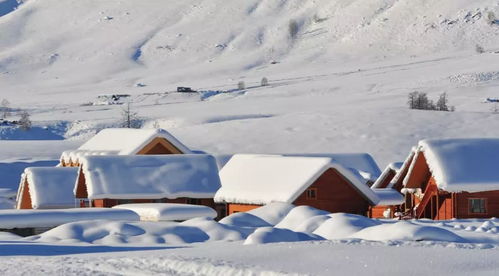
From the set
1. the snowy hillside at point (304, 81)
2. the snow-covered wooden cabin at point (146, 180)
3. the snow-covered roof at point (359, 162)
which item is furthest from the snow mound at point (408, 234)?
the snowy hillside at point (304, 81)

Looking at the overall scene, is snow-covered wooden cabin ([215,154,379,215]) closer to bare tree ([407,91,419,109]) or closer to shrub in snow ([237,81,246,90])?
bare tree ([407,91,419,109])

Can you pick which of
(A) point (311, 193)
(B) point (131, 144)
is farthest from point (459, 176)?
(B) point (131, 144)

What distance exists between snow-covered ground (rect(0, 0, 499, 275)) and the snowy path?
32mm

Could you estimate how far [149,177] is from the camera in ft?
131

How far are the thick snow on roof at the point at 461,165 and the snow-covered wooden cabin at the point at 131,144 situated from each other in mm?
10386

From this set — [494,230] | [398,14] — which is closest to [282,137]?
[494,230]

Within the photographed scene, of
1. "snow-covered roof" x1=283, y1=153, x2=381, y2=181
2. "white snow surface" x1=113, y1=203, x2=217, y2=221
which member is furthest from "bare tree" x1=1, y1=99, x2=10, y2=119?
"white snow surface" x1=113, y1=203, x2=217, y2=221

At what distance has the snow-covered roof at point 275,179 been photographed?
36781 millimetres

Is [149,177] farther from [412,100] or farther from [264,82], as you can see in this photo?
[264,82]

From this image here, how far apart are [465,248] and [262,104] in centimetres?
10162

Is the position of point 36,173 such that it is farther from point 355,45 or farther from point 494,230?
point 355,45

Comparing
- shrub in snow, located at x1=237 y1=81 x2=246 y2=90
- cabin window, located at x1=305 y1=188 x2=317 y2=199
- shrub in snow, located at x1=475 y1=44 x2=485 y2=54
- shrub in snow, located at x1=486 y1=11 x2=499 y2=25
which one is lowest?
A: cabin window, located at x1=305 y1=188 x2=317 y2=199

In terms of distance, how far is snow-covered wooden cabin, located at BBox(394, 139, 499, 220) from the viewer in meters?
37.0

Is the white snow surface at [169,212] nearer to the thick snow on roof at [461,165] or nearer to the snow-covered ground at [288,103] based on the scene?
the snow-covered ground at [288,103]
